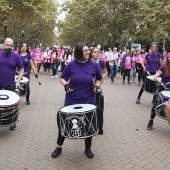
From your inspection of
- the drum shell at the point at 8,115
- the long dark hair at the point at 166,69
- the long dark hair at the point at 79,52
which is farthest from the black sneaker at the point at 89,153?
the long dark hair at the point at 166,69

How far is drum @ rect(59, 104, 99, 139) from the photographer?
426cm

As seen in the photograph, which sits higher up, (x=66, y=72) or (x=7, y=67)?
(x=66, y=72)

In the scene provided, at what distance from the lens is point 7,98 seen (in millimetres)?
5695

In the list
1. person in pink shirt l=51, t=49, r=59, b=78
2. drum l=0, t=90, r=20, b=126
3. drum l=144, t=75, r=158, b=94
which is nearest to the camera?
drum l=0, t=90, r=20, b=126

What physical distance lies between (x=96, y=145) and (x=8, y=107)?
1.74 metres

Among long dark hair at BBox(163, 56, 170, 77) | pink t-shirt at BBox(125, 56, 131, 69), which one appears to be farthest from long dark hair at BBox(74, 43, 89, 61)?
pink t-shirt at BBox(125, 56, 131, 69)

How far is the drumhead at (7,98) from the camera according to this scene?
18.1 feet

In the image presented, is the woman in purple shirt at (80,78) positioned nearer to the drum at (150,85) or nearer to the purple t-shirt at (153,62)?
the drum at (150,85)

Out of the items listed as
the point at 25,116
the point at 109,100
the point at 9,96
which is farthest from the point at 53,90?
the point at 9,96

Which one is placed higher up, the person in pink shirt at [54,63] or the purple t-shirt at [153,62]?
the purple t-shirt at [153,62]

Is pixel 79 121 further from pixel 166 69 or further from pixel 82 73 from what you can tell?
pixel 166 69

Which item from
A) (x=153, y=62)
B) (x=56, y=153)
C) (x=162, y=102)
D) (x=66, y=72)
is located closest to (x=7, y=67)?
(x=66, y=72)

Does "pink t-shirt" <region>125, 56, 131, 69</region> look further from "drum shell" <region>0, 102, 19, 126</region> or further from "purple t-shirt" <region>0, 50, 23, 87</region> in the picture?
"drum shell" <region>0, 102, 19, 126</region>

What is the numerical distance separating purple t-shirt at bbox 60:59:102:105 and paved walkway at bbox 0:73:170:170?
3.13 ft
